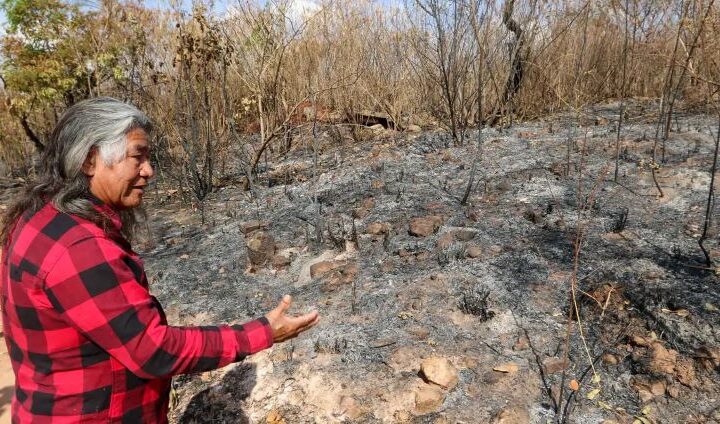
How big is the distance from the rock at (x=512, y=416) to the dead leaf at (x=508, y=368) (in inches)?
7.7

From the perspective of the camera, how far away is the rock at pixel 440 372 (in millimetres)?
1930

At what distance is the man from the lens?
3.42ft

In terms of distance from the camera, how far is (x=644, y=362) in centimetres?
191

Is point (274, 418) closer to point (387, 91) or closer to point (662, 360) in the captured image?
point (662, 360)

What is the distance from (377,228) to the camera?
3350 mm

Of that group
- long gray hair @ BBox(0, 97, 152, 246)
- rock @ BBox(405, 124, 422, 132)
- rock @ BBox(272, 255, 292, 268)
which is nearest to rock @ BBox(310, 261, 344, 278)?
rock @ BBox(272, 255, 292, 268)

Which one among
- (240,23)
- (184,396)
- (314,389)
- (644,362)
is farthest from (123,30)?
(644,362)

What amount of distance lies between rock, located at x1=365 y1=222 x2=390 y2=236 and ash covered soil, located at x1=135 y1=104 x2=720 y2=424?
1cm

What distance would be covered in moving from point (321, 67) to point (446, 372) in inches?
196

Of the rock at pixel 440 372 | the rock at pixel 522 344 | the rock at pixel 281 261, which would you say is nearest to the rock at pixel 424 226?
the rock at pixel 281 261

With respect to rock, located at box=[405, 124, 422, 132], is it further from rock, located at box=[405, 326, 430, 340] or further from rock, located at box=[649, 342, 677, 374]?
rock, located at box=[649, 342, 677, 374]

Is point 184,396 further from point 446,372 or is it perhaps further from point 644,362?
point 644,362

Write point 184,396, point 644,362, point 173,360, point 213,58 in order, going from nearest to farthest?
point 173,360
point 644,362
point 184,396
point 213,58

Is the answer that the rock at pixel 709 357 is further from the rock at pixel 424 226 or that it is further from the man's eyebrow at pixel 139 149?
the man's eyebrow at pixel 139 149
